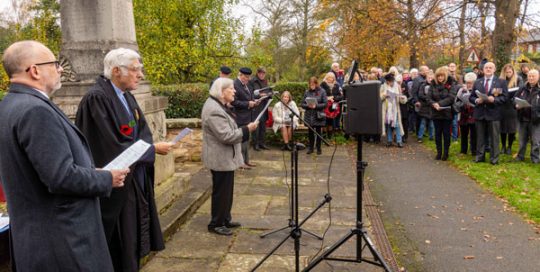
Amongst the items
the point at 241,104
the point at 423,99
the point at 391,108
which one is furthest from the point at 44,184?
the point at 391,108

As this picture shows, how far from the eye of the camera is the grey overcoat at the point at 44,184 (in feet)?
6.78

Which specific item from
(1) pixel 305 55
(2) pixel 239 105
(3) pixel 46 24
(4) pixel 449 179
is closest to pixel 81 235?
(2) pixel 239 105

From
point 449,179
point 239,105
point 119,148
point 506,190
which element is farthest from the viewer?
point 239,105

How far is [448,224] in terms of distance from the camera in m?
5.48

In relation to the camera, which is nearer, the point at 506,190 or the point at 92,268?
the point at 92,268

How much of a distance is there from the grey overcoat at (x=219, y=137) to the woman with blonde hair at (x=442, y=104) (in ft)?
18.4

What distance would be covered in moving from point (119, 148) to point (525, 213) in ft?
17.1

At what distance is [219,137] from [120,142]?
161 cm

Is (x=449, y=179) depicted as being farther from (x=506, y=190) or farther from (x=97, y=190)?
(x=97, y=190)

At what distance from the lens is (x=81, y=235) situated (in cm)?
223

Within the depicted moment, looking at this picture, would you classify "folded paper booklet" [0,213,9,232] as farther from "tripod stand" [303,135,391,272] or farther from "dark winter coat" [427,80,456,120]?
"dark winter coat" [427,80,456,120]

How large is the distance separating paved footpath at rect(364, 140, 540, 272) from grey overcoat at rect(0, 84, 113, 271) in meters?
3.11

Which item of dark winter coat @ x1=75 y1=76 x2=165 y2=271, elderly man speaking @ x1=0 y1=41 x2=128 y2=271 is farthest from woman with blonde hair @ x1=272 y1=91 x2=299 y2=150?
elderly man speaking @ x1=0 y1=41 x2=128 y2=271

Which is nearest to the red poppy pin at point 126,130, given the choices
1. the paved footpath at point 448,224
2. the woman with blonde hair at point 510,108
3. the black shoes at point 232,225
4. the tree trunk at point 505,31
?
the black shoes at point 232,225
